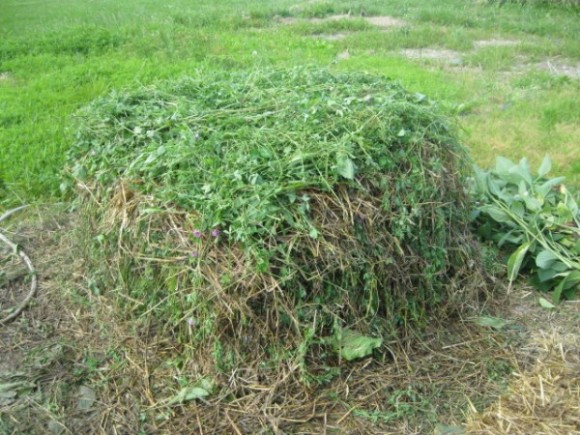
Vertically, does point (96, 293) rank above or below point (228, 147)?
below

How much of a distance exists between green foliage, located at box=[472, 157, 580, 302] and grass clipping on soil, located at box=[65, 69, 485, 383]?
0.45m

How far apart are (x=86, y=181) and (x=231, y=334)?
3.76ft

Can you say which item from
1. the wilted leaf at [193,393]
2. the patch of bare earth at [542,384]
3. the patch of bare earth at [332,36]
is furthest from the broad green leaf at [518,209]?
the patch of bare earth at [332,36]

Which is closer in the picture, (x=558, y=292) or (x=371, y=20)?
(x=558, y=292)

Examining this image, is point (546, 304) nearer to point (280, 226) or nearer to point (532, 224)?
point (532, 224)

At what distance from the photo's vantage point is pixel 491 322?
A: 3447 millimetres

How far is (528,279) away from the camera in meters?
3.86

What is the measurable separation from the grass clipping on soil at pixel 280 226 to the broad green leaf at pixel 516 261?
10.8 inches

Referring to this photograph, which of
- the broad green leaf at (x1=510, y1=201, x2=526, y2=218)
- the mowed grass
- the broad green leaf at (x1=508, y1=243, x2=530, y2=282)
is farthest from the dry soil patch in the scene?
the broad green leaf at (x1=508, y1=243, x2=530, y2=282)

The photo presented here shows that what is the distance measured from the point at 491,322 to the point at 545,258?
1.63ft

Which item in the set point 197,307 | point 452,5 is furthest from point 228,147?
point 452,5

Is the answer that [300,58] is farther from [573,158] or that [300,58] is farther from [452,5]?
[452,5]

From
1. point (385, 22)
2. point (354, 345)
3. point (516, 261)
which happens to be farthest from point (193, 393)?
point (385, 22)

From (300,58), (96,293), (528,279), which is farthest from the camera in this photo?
(300,58)
